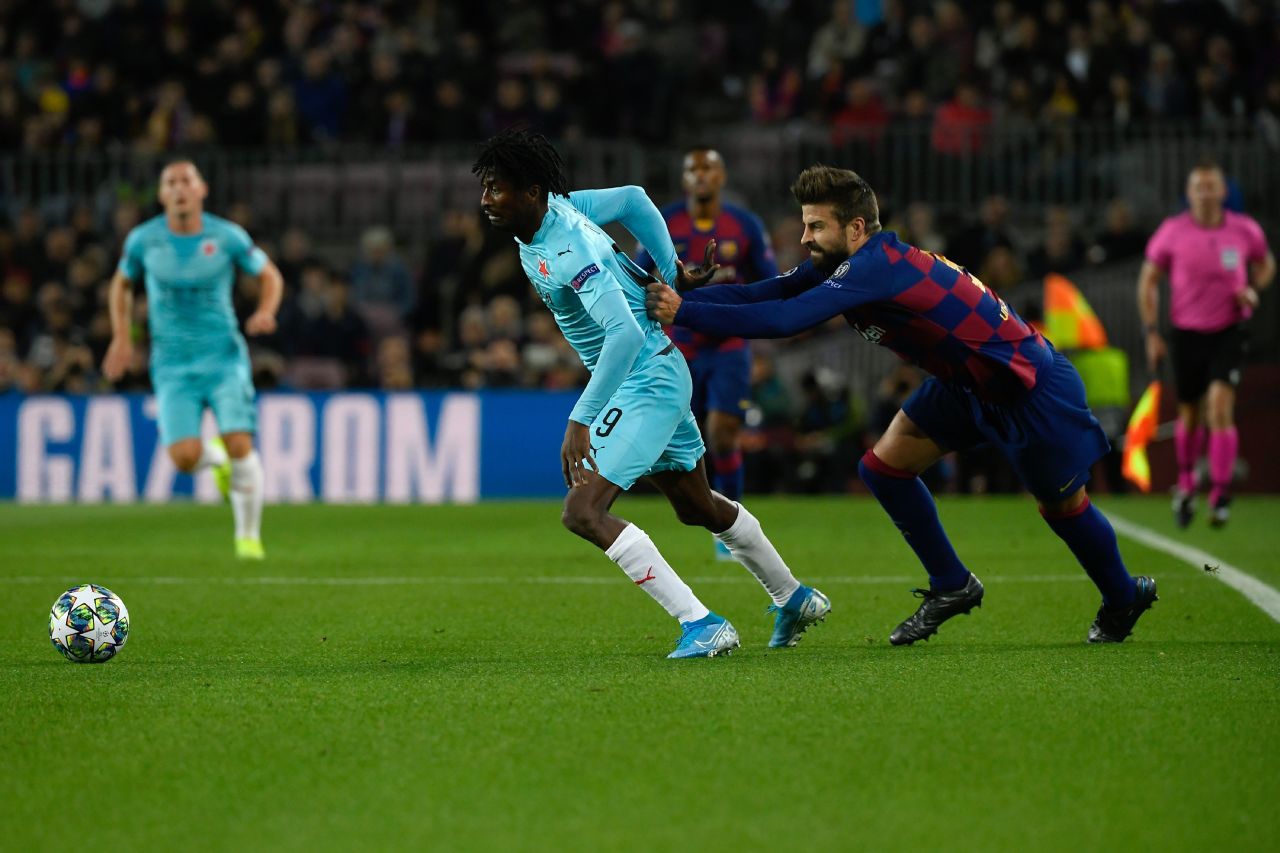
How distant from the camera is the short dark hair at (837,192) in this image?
19.6 ft

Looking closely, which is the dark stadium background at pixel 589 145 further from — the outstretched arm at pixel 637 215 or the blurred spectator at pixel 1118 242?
the outstretched arm at pixel 637 215

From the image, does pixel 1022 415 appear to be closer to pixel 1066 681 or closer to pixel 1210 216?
pixel 1066 681

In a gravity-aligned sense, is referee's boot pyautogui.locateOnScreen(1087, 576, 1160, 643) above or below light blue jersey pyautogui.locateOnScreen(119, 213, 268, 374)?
below

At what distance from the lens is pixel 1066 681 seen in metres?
5.55

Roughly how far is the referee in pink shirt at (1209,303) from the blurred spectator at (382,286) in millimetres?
9403

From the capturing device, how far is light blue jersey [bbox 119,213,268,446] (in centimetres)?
1067

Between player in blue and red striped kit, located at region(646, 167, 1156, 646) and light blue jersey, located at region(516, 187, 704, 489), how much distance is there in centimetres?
24

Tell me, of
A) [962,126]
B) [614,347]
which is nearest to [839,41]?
[962,126]

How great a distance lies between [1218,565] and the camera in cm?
963

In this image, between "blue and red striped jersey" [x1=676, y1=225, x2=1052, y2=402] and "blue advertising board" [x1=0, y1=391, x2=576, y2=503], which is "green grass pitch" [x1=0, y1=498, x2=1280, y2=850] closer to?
"blue and red striped jersey" [x1=676, y1=225, x2=1052, y2=402]

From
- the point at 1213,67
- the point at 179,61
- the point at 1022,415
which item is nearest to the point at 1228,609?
the point at 1022,415

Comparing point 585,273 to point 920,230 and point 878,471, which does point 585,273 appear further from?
point 920,230

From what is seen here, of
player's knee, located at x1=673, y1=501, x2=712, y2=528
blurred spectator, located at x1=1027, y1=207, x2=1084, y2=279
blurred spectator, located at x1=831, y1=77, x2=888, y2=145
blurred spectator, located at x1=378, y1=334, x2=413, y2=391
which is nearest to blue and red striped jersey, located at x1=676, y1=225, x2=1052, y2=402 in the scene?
player's knee, located at x1=673, y1=501, x2=712, y2=528

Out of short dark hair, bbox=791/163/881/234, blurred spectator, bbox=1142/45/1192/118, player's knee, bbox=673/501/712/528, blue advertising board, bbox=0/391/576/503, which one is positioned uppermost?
blurred spectator, bbox=1142/45/1192/118
